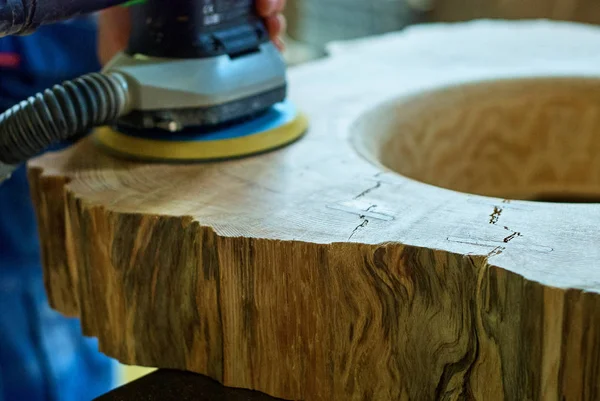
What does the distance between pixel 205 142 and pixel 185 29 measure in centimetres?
13

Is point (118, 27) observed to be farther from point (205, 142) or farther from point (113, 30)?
point (205, 142)

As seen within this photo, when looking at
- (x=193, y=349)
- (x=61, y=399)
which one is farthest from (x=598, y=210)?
(x=61, y=399)

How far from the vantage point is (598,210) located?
667 millimetres

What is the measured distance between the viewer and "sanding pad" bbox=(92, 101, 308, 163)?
83 cm

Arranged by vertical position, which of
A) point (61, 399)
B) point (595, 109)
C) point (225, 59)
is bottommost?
point (61, 399)

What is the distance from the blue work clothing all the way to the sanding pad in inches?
11.8

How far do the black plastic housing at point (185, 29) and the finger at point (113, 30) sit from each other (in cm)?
14

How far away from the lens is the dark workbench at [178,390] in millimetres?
701

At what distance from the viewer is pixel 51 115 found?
2.46 feet

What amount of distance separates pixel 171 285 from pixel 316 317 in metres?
0.14

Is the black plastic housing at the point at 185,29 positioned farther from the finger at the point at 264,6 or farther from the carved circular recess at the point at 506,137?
the carved circular recess at the point at 506,137

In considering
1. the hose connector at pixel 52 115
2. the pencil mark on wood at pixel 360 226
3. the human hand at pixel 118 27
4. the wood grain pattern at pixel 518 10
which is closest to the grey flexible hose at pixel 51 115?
the hose connector at pixel 52 115

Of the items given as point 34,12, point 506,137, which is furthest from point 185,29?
point 506,137

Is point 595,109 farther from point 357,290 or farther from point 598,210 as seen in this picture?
point 357,290
